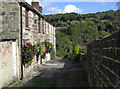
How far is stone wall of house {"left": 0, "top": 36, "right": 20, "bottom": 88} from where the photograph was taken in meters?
7.61

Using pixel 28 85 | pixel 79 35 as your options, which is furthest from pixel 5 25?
pixel 79 35

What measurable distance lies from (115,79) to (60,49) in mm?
26171

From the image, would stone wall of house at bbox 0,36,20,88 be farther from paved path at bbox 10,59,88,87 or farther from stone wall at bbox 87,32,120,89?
stone wall at bbox 87,32,120,89

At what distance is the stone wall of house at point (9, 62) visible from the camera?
7.61 m

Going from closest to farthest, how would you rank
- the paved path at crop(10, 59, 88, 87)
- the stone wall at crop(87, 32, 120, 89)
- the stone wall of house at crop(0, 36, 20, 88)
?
the stone wall at crop(87, 32, 120, 89)
the stone wall of house at crop(0, 36, 20, 88)
the paved path at crop(10, 59, 88, 87)

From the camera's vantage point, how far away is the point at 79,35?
43781 millimetres

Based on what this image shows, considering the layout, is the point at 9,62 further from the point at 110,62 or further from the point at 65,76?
the point at 110,62

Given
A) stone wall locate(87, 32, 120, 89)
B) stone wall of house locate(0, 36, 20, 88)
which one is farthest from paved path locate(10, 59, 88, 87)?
stone wall locate(87, 32, 120, 89)

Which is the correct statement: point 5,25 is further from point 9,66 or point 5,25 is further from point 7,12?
point 9,66

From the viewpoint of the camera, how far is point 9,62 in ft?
28.1

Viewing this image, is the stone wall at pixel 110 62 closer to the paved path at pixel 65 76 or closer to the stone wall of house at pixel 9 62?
the paved path at pixel 65 76

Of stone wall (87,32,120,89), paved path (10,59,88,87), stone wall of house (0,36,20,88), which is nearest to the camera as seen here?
stone wall (87,32,120,89)

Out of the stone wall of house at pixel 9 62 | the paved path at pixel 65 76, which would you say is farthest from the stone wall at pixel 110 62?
the stone wall of house at pixel 9 62

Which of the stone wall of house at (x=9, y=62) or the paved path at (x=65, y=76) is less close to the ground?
the stone wall of house at (x=9, y=62)
